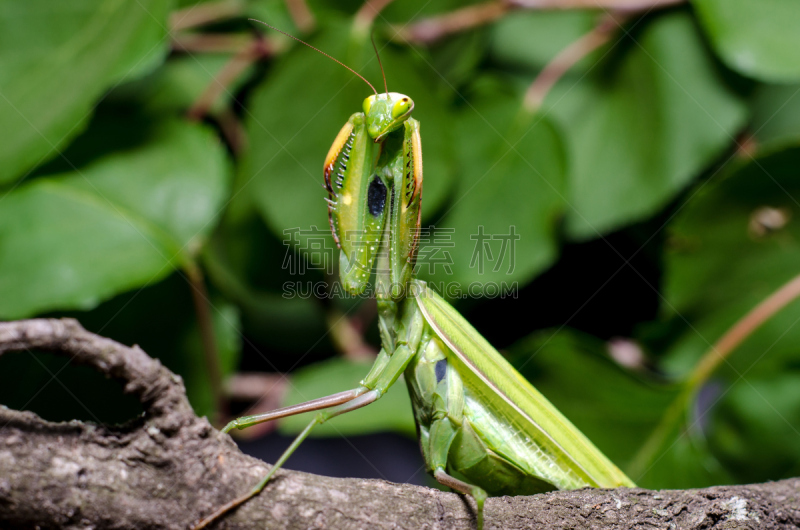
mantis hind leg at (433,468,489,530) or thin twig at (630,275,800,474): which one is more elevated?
mantis hind leg at (433,468,489,530)

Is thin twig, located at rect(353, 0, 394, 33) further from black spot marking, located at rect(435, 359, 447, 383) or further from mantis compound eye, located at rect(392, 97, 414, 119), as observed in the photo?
black spot marking, located at rect(435, 359, 447, 383)

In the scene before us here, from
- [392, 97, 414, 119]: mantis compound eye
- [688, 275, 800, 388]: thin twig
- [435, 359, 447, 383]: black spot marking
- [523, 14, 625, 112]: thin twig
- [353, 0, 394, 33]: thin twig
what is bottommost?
[688, 275, 800, 388]: thin twig

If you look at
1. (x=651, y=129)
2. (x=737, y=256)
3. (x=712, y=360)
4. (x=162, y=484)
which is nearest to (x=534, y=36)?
(x=651, y=129)

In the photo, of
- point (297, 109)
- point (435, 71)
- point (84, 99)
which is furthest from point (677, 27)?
point (84, 99)

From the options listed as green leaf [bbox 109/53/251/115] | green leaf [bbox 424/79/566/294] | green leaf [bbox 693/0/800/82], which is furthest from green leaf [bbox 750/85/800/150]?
green leaf [bbox 109/53/251/115]

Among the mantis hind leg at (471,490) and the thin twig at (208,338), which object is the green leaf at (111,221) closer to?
the thin twig at (208,338)

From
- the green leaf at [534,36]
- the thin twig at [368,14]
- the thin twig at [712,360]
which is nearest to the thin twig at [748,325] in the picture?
the thin twig at [712,360]
